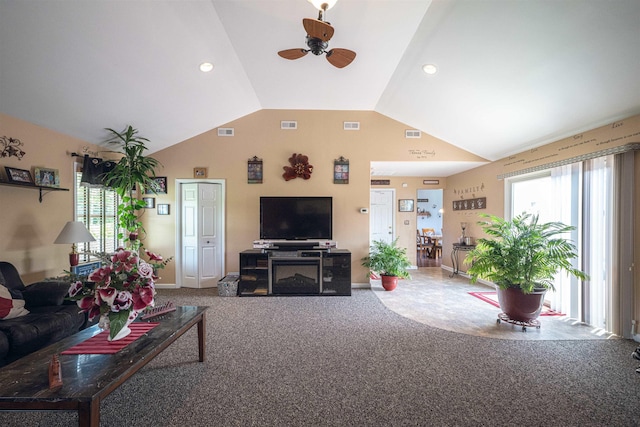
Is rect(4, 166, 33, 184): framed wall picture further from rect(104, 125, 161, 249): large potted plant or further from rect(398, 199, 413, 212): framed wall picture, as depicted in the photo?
rect(398, 199, 413, 212): framed wall picture

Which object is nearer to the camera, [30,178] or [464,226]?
[30,178]

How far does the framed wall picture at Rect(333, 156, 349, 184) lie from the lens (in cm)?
515

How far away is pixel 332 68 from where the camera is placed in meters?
3.73

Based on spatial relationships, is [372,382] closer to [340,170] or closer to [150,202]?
[340,170]

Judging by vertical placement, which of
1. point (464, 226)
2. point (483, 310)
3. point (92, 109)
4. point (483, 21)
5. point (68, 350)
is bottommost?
point (483, 310)

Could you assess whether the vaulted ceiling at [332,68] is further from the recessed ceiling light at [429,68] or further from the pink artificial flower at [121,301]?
the pink artificial flower at [121,301]

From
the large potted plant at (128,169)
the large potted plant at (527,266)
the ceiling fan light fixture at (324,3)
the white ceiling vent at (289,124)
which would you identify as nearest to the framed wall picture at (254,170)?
the white ceiling vent at (289,124)

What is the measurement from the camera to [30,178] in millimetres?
3193

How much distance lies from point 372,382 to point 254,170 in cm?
396

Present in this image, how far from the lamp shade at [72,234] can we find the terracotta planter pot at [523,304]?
521 cm

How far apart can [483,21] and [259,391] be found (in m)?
3.65

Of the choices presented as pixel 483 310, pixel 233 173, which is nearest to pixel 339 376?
pixel 483 310

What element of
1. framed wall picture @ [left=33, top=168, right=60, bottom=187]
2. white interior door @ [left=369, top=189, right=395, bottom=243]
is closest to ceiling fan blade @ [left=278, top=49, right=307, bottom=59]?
framed wall picture @ [left=33, top=168, right=60, bottom=187]

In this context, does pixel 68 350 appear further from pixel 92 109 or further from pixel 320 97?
pixel 320 97
